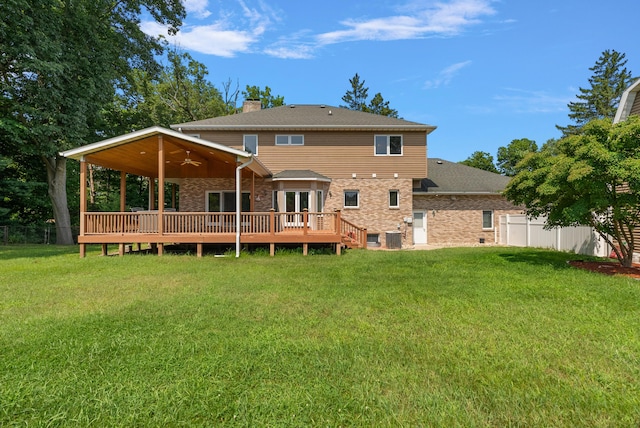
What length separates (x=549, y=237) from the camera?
500 inches

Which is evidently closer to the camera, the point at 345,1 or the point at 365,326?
the point at 365,326

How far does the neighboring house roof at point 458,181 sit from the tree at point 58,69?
1781cm

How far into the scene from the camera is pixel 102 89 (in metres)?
17.3

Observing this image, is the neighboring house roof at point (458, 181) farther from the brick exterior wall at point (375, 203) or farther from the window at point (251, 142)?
the window at point (251, 142)

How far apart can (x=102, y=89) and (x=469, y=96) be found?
66.6ft

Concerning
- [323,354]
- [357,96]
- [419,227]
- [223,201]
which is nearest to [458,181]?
[419,227]

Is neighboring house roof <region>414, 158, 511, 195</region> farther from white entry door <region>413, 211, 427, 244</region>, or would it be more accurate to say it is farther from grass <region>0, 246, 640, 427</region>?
grass <region>0, 246, 640, 427</region>

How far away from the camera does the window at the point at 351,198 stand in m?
16.3

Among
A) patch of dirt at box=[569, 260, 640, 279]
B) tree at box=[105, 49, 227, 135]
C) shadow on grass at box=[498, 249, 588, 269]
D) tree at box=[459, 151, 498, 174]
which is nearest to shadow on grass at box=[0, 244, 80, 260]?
tree at box=[105, 49, 227, 135]

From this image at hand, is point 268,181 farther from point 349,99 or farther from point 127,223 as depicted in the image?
point 349,99

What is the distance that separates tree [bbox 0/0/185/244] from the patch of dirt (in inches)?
822

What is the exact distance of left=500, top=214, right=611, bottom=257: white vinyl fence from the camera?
10727 millimetres

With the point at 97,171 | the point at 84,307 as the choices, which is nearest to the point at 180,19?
the point at 97,171

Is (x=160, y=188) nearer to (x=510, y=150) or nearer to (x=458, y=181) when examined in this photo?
(x=458, y=181)
